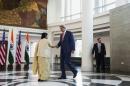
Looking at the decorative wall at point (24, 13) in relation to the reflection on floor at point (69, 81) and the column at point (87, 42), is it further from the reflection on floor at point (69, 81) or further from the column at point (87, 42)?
the reflection on floor at point (69, 81)

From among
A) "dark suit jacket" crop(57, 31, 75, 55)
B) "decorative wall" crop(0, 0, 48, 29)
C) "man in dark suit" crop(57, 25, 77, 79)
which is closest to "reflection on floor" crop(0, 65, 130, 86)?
"man in dark suit" crop(57, 25, 77, 79)

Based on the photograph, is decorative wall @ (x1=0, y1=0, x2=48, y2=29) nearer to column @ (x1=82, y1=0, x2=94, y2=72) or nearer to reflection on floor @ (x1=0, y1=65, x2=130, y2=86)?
column @ (x1=82, y1=0, x2=94, y2=72)

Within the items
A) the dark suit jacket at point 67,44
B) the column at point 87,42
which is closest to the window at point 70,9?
the column at point 87,42

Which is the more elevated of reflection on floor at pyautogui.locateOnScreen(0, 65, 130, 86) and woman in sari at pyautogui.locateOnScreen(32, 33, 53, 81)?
woman in sari at pyautogui.locateOnScreen(32, 33, 53, 81)

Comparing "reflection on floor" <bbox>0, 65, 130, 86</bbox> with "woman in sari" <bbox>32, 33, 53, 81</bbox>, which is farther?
"woman in sari" <bbox>32, 33, 53, 81</bbox>

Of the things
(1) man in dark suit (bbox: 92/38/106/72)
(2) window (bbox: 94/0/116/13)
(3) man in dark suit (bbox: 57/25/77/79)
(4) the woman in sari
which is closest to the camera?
(4) the woman in sari

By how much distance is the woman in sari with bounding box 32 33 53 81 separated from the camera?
298 inches

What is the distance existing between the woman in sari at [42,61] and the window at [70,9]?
15.3 meters

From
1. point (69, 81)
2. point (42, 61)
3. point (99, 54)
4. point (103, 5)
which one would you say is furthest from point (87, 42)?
point (103, 5)

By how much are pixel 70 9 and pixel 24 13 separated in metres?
4.32

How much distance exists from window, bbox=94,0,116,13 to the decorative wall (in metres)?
6.19

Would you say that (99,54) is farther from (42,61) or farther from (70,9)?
(70,9)

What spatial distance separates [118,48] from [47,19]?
1427cm

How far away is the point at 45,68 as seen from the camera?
7.59m
